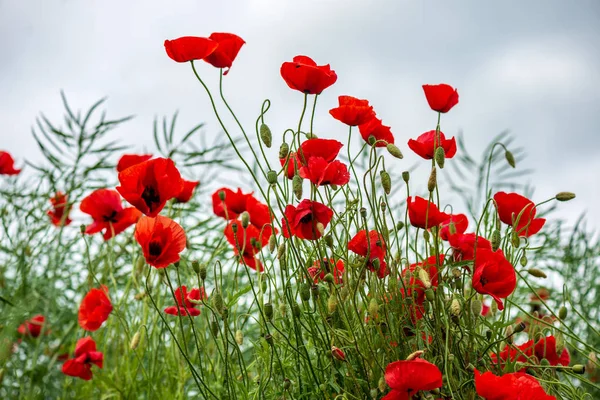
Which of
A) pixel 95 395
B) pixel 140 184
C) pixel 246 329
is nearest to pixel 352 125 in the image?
pixel 140 184

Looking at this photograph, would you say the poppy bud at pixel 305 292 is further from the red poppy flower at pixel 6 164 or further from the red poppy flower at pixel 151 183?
the red poppy flower at pixel 6 164

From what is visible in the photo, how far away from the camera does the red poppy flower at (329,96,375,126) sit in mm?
1062

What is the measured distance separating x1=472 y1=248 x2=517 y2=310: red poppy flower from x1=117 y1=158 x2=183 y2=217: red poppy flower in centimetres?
45

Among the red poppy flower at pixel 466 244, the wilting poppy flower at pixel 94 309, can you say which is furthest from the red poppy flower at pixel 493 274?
the wilting poppy flower at pixel 94 309

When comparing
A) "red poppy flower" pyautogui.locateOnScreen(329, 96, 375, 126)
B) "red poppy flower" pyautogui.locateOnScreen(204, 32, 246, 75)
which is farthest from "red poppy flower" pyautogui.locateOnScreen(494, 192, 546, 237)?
"red poppy flower" pyautogui.locateOnScreen(204, 32, 246, 75)

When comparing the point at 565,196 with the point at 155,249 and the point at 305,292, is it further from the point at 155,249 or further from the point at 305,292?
the point at 155,249

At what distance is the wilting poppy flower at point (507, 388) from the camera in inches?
32.6

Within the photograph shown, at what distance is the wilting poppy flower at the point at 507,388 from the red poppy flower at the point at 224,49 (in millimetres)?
590

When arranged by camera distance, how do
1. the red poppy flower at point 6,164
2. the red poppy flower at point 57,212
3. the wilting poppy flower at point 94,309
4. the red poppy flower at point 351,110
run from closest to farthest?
1. the red poppy flower at point 351,110
2. the wilting poppy flower at point 94,309
3. the red poppy flower at point 57,212
4. the red poppy flower at point 6,164

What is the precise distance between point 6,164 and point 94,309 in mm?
894

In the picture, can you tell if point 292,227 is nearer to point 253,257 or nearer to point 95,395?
point 253,257

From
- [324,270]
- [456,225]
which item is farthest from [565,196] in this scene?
[324,270]

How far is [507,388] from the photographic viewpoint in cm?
83

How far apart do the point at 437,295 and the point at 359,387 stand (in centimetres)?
17
